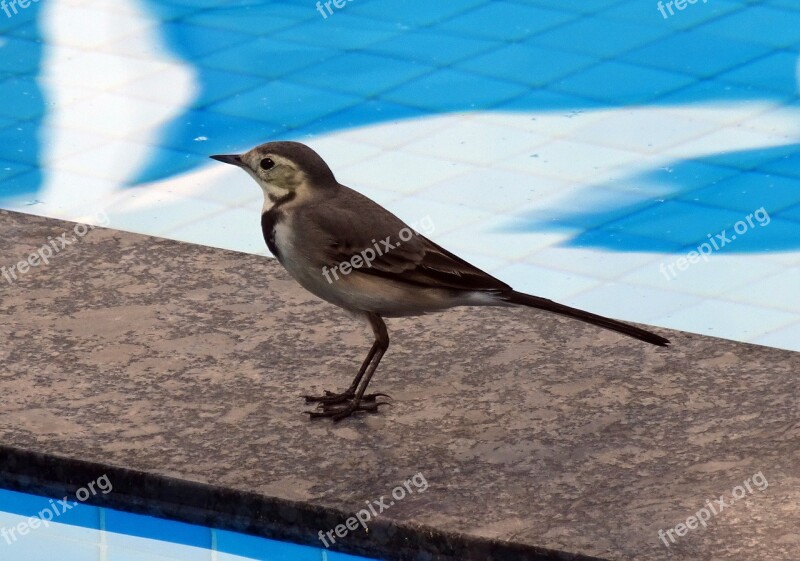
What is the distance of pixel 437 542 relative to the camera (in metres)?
3.19

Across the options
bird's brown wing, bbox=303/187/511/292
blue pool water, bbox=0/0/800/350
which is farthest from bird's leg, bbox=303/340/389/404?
blue pool water, bbox=0/0/800/350

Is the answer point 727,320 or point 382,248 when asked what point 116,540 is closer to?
point 382,248

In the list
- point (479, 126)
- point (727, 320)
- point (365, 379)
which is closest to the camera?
point (365, 379)

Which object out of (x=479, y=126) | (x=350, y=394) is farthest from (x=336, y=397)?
(x=479, y=126)

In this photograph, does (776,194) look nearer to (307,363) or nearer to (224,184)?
(224,184)

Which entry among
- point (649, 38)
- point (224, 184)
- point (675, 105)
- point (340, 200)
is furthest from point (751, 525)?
point (649, 38)

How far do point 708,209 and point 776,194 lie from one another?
14.7 inches

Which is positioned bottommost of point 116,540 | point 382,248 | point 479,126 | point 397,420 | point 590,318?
point 479,126

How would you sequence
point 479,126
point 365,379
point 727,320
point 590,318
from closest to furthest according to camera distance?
point 590,318 → point 365,379 → point 727,320 → point 479,126

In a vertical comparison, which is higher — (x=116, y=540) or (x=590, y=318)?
(x=590, y=318)

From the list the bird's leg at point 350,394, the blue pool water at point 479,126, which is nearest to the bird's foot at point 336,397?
the bird's leg at point 350,394

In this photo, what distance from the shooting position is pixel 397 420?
3678mm

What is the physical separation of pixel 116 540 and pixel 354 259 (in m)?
0.91

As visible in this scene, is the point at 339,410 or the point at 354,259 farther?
the point at 339,410
